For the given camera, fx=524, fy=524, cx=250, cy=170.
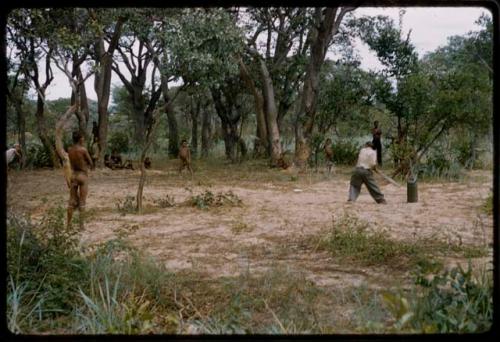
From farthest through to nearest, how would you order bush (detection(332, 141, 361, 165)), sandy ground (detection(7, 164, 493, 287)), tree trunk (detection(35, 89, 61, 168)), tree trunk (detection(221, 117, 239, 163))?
tree trunk (detection(221, 117, 239, 163)), bush (detection(332, 141, 361, 165)), tree trunk (detection(35, 89, 61, 168)), sandy ground (detection(7, 164, 493, 287))

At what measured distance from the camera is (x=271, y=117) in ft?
57.6

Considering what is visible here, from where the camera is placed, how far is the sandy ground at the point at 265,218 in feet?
19.9

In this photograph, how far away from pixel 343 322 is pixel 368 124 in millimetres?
15221

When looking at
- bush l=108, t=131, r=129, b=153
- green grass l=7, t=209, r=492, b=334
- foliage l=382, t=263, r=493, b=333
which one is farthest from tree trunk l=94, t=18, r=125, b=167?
foliage l=382, t=263, r=493, b=333

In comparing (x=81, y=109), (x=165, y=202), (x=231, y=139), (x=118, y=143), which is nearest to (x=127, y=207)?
(x=165, y=202)

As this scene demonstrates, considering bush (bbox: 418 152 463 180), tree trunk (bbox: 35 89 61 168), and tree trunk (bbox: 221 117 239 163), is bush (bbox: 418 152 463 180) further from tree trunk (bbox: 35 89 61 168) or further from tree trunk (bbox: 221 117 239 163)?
tree trunk (bbox: 35 89 61 168)

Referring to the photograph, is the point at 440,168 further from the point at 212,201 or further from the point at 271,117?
the point at 212,201

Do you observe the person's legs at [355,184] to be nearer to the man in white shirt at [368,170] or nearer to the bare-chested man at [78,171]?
the man in white shirt at [368,170]

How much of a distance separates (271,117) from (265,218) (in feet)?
30.2

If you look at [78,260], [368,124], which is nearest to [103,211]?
[78,260]

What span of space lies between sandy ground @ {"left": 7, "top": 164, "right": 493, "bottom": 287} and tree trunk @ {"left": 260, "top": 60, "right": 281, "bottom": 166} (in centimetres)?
284

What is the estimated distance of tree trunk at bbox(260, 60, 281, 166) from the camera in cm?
1723

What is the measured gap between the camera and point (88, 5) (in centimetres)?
223

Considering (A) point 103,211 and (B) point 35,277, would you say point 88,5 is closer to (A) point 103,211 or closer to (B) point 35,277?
(B) point 35,277
